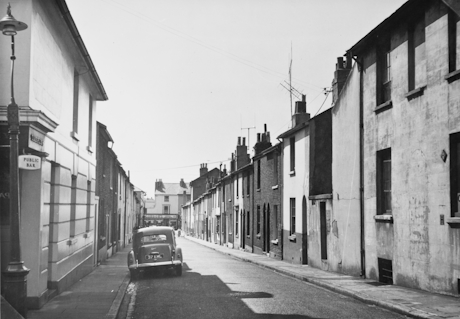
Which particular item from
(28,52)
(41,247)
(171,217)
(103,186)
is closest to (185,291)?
(41,247)

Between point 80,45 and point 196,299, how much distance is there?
749 cm

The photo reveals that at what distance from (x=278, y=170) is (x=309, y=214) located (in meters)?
6.09

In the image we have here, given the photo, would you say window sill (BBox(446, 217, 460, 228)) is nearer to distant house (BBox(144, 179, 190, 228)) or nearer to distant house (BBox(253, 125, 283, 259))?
distant house (BBox(253, 125, 283, 259))

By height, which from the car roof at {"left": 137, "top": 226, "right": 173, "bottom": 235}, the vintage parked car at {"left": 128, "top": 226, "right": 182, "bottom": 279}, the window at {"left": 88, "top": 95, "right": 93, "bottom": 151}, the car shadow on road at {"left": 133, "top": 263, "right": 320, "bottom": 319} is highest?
the window at {"left": 88, "top": 95, "right": 93, "bottom": 151}

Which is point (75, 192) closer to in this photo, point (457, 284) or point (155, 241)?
point (155, 241)

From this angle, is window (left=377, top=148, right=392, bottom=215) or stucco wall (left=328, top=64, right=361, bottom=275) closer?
window (left=377, top=148, right=392, bottom=215)

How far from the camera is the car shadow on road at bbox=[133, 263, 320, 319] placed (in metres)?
10.7

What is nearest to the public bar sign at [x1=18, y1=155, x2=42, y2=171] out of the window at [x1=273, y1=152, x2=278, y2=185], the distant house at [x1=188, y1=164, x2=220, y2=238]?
the window at [x1=273, y1=152, x2=278, y2=185]

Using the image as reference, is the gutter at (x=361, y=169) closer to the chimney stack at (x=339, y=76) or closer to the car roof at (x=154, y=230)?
the chimney stack at (x=339, y=76)

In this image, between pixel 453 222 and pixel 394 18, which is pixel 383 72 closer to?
pixel 394 18

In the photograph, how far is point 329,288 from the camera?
48.6 feet

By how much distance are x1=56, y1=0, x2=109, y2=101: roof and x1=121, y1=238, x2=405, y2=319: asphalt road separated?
22.5 ft

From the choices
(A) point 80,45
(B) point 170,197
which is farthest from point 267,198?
(B) point 170,197

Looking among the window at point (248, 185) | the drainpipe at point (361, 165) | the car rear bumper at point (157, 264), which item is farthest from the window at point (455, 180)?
the window at point (248, 185)
